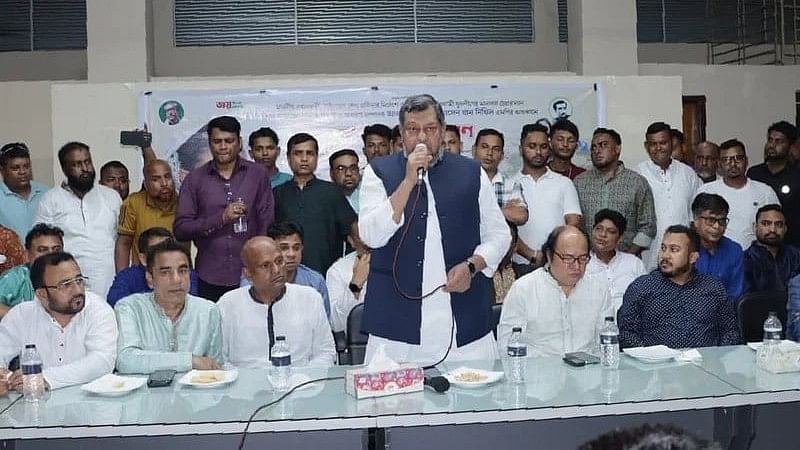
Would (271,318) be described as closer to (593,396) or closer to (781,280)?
(593,396)

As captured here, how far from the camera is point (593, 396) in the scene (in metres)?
2.57

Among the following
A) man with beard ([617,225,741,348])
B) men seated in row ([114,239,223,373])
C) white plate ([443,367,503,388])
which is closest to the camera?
white plate ([443,367,503,388])

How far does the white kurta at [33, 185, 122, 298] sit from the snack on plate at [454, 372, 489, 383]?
9.42 ft

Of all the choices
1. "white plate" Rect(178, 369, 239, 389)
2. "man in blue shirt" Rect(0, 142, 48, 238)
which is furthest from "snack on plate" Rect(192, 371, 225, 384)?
"man in blue shirt" Rect(0, 142, 48, 238)

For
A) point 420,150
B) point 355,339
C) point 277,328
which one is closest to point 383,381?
point 420,150

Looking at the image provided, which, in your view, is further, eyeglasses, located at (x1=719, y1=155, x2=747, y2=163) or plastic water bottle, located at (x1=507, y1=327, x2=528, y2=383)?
eyeglasses, located at (x1=719, y1=155, x2=747, y2=163)

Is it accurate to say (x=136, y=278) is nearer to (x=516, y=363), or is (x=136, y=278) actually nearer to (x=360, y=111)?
(x=516, y=363)

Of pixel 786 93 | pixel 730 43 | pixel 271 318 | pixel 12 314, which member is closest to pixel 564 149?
pixel 271 318

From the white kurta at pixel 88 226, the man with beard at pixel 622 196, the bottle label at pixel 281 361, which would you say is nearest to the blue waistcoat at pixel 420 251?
the bottle label at pixel 281 361

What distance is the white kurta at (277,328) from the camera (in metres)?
3.42

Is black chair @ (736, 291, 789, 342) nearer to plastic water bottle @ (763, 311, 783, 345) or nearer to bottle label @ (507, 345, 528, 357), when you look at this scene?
plastic water bottle @ (763, 311, 783, 345)

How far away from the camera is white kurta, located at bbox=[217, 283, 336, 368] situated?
3.42m

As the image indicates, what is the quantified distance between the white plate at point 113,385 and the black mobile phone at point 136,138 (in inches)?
133

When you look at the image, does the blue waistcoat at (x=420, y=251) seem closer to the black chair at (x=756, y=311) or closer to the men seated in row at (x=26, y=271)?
the black chair at (x=756, y=311)
